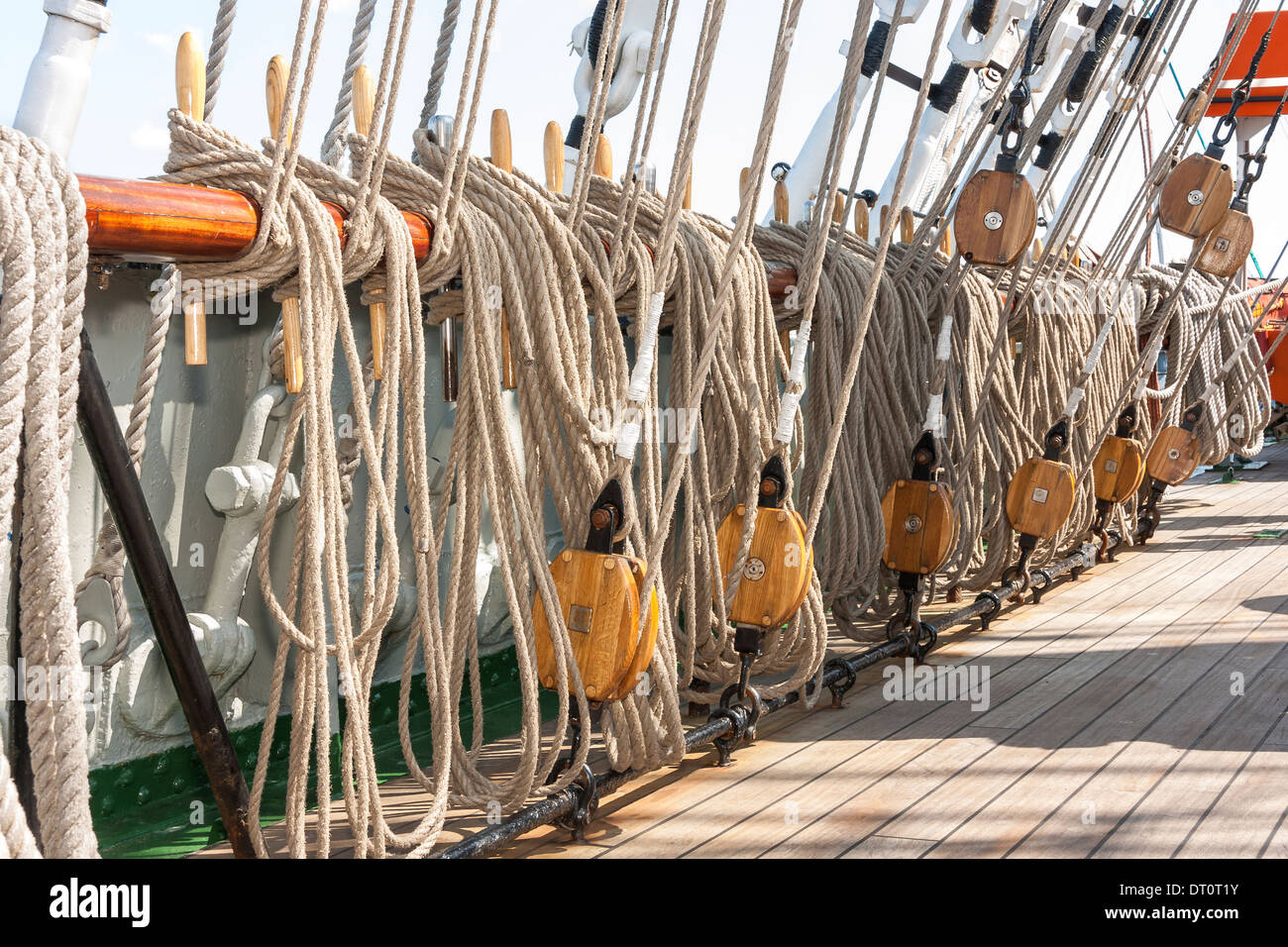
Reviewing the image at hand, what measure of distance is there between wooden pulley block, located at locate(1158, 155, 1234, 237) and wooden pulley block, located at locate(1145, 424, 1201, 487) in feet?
4.02

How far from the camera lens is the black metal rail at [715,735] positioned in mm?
2217

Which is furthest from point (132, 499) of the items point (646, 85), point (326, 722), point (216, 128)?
point (646, 85)

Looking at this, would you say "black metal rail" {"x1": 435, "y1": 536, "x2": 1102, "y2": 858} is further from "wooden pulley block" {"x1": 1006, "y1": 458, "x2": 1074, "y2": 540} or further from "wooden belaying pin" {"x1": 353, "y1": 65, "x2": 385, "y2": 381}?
"wooden belaying pin" {"x1": 353, "y1": 65, "x2": 385, "y2": 381}

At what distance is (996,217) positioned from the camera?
3482mm

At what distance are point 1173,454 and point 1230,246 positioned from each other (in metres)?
1.13

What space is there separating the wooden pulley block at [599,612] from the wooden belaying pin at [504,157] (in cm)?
33

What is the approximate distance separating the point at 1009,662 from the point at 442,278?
219 cm

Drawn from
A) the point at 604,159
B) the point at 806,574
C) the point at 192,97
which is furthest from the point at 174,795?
the point at 604,159

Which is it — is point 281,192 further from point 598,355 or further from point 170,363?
point 598,355

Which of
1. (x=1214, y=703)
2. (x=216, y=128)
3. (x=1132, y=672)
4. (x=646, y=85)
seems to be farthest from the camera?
(x=1132, y=672)

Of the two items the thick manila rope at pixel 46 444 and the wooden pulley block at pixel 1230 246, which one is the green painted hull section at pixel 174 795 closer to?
the thick manila rope at pixel 46 444

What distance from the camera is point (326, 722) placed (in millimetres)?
1960

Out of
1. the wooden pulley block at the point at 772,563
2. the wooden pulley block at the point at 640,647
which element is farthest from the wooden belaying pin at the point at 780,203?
the wooden pulley block at the point at 640,647

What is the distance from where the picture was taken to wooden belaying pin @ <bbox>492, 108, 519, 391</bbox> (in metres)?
2.51
